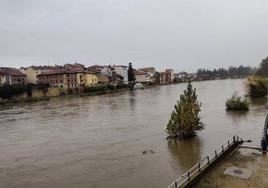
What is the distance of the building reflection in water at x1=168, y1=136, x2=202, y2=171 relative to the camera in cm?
1608

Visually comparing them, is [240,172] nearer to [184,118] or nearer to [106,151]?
[184,118]

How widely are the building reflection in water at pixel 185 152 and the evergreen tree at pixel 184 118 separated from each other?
0.74m

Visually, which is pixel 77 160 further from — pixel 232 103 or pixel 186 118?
pixel 232 103

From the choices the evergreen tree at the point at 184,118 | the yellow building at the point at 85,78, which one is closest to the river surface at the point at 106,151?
the evergreen tree at the point at 184,118

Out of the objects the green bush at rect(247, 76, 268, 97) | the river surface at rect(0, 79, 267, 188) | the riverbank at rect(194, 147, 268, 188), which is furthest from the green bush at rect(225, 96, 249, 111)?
the riverbank at rect(194, 147, 268, 188)

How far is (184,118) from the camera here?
67.8 ft

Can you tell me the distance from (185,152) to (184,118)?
310 centimetres

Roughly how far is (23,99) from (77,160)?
52542 millimetres

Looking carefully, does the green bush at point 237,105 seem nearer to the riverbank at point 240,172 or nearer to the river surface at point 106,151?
the river surface at point 106,151

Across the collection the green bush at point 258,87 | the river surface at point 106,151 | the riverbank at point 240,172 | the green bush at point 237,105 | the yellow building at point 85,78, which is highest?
the yellow building at point 85,78

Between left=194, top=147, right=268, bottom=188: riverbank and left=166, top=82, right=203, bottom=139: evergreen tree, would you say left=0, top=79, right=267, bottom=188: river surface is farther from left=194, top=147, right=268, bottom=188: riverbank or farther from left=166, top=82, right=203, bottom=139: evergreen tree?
left=194, top=147, right=268, bottom=188: riverbank

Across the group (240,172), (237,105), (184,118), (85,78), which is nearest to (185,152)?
(184,118)

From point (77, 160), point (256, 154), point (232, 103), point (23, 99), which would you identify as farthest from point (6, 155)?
point (23, 99)

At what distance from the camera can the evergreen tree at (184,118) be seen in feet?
68.0
